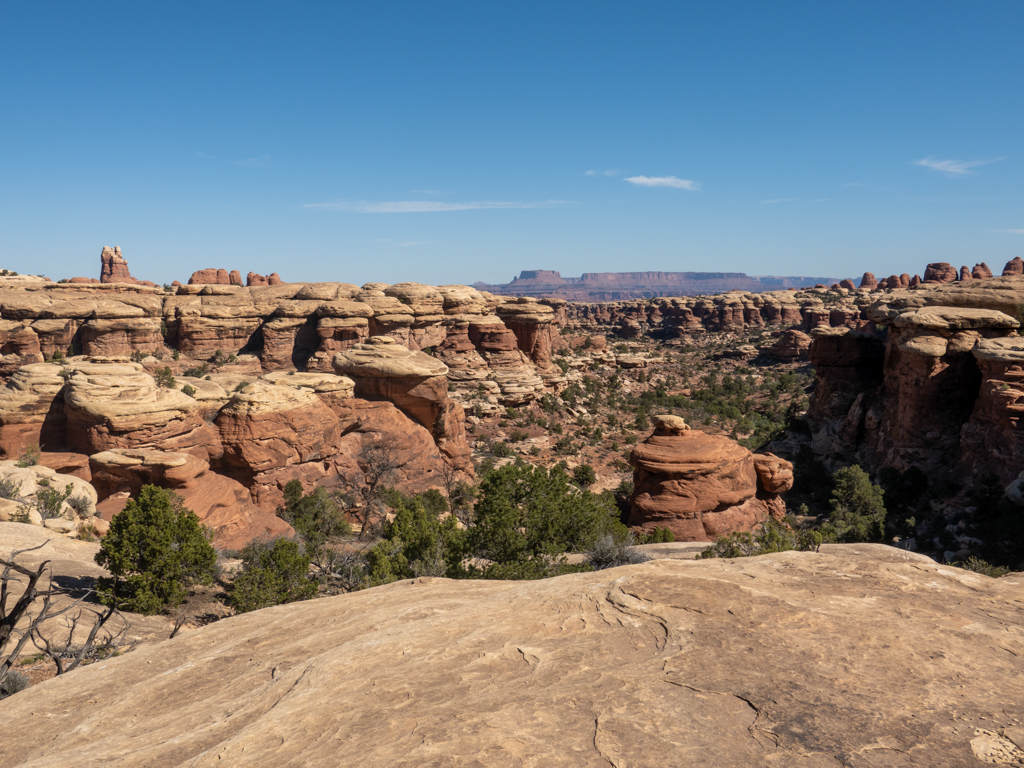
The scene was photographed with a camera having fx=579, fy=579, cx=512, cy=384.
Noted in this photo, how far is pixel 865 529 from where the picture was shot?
28.6 metres

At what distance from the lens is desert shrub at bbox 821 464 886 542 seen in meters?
28.7

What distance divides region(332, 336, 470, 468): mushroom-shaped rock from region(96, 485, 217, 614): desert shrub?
17.0m

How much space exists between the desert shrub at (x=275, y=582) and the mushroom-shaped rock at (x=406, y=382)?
650 inches

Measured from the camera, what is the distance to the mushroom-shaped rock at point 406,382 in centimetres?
3238

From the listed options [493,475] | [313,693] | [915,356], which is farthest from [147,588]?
[915,356]

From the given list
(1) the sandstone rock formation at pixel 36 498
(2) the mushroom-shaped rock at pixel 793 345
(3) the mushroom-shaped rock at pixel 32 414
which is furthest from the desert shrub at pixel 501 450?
(2) the mushroom-shaped rock at pixel 793 345

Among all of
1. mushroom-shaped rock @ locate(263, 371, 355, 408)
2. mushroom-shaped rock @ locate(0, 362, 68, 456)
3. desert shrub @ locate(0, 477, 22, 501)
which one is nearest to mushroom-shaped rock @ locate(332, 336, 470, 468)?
mushroom-shaped rock @ locate(263, 371, 355, 408)

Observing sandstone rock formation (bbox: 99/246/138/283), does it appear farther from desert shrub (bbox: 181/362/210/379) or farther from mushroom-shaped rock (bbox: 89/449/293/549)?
mushroom-shaped rock (bbox: 89/449/293/549)

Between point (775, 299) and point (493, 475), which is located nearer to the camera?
point (493, 475)

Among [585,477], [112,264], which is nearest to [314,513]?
[585,477]

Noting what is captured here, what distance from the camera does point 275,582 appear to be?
15.5 meters

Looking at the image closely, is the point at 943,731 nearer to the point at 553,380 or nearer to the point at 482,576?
the point at 482,576

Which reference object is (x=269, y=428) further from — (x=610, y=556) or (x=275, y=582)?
(x=610, y=556)

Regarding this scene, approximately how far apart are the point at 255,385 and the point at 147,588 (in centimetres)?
1246
